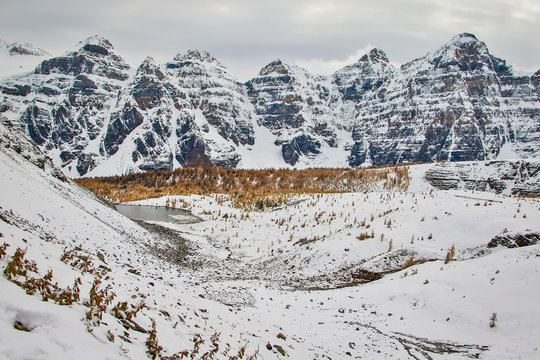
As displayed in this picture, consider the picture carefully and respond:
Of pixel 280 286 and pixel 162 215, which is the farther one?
pixel 162 215

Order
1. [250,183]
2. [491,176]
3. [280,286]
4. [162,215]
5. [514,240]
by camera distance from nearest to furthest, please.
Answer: [514,240]
[280,286]
[491,176]
[162,215]
[250,183]

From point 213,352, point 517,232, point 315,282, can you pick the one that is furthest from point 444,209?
point 213,352

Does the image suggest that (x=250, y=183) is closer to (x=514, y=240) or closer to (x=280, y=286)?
(x=280, y=286)

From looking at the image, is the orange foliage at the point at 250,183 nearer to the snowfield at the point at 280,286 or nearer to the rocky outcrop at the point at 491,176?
the rocky outcrop at the point at 491,176

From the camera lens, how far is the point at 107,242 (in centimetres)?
1638

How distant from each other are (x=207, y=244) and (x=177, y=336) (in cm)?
2593

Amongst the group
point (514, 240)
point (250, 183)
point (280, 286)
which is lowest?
point (250, 183)

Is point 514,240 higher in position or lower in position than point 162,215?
higher

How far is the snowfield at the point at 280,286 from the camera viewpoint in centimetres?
574

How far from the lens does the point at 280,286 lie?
16.7m

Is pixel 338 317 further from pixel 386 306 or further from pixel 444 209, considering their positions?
pixel 444 209

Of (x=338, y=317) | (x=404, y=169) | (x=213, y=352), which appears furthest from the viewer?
(x=404, y=169)

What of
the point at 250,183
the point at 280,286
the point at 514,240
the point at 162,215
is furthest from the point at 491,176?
the point at 250,183

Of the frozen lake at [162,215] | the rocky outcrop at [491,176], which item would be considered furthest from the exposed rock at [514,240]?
the frozen lake at [162,215]
